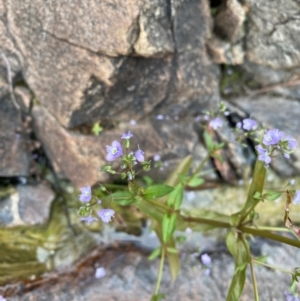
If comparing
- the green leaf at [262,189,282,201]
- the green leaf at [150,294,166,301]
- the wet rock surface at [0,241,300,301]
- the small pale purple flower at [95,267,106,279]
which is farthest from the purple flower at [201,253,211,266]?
the green leaf at [262,189,282,201]

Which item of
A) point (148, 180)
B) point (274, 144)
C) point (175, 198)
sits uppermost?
point (274, 144)

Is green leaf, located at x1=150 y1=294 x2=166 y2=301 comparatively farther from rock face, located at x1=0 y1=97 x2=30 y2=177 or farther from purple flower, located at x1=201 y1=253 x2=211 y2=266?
rock face, located at x1=0 y1=97 x2=30 y2=177

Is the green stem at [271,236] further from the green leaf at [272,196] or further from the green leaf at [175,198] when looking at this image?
the green leaf at [175,198]

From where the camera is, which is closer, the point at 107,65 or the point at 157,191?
the point at 157,191

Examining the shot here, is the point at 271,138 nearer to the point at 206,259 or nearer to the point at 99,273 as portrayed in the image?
the point at 206,259

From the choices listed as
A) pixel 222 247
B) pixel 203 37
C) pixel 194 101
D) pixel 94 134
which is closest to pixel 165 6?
pixel 203 37

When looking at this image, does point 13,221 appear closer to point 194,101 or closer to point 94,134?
point 94,134

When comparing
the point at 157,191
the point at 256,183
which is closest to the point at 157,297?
the point at 157,191
